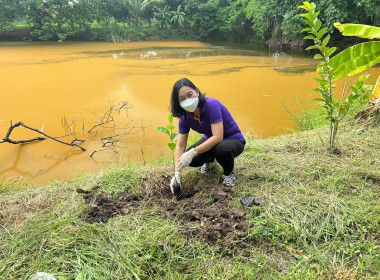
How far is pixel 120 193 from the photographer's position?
63.4 inches

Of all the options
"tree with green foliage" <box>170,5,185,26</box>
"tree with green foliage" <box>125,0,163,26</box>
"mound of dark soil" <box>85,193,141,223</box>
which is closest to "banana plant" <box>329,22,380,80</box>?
"mound of dark soil" <box>85,193,141,223</box>

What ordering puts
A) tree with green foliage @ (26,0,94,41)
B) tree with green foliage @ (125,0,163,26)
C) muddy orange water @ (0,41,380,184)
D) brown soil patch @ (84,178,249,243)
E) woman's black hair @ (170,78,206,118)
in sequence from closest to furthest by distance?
1. brown soil patch @ (84,178,249,243)
2. woman's black hair @ (170,78,206,118)
3. muddy orange water @ (0,41,380,184)
4. tree with green foliage @ (26,0,94,41)
5. tree with green foliage @ (125,0,163,26)

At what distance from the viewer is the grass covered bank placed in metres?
1.03

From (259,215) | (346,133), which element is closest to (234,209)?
(259,215)

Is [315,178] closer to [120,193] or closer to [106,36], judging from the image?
[120,193]

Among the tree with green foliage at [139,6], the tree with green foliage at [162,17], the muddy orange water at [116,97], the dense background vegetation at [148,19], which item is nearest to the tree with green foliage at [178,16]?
the dense background vegetation at [148,19]

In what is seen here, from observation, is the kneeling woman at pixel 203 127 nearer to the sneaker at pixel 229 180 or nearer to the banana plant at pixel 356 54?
the sneaker at pixel 229 180

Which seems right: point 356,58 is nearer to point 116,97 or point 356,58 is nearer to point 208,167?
point 208,167

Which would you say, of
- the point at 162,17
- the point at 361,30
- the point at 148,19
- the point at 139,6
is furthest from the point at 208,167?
the point at 148,19

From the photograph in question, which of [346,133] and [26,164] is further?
[26,164]

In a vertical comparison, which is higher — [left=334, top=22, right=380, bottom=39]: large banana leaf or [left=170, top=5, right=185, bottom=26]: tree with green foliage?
[left=170, top=5, right=185, bottom=26]: tree with green foliage

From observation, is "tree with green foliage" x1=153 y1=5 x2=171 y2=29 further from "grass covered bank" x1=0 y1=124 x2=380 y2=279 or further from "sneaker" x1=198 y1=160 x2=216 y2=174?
"grass covered bank" x1=0 y1=124 x2=380 y2=279

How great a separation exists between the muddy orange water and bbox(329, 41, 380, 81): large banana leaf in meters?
1.49

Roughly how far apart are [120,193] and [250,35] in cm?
1513
